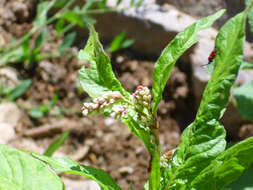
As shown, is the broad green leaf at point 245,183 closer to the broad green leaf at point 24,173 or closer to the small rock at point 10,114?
the broad green leaf at point 24,173

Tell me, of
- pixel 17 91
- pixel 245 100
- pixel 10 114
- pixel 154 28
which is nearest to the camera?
pixel 245 100

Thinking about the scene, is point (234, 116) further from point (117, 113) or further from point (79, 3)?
point (117, 113)

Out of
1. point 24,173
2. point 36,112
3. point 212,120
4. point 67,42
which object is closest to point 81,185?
point 36,112

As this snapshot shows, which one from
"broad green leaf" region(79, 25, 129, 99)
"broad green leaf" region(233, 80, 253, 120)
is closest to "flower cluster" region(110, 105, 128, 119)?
"broad green leaf" region(79, 25, 129, 99)

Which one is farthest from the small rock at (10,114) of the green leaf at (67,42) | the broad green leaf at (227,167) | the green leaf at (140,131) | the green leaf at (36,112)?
the broad green leaf at (227,167)

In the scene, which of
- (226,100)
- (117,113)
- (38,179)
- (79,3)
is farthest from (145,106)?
(79,3)

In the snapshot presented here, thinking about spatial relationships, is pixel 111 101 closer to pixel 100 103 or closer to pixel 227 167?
pixel 100 103
